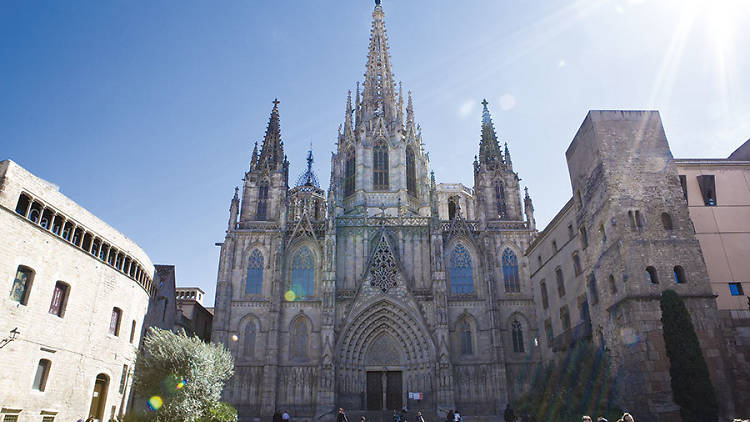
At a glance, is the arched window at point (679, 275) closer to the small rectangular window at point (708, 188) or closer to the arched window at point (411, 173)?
the small rectangular window at point (708, 188)

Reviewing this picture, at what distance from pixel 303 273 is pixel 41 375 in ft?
61.3

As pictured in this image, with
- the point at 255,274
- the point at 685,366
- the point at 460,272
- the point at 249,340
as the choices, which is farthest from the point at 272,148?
the point at 685,366

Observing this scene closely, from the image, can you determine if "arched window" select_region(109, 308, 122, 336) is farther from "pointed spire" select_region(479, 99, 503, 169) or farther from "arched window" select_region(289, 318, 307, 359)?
"pointed spire" select_region(479, 99, 503, 169)

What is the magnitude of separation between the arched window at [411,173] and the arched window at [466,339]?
1197 centimetres

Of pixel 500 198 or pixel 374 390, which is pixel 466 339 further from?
pixel 500 198

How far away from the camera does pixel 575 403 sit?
63.1 ft

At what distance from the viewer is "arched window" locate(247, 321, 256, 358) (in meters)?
33.8

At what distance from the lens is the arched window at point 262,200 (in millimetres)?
39438

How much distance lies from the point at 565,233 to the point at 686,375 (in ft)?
38.1

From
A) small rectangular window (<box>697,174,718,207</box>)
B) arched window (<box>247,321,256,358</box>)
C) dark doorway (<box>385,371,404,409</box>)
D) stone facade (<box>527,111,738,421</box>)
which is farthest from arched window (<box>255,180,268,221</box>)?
small rectangular window (<box>697,174,718,207</box>)

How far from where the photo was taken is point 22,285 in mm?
18422

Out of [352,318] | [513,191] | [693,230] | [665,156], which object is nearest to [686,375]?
[693,230]

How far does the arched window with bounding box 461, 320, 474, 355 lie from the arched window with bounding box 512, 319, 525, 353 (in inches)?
121

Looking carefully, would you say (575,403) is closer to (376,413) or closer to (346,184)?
(376,413)
